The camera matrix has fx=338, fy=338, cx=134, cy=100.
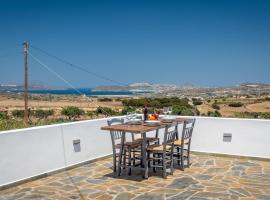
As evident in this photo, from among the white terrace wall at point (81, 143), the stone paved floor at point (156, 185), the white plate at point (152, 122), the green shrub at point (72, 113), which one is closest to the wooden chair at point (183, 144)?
the stone paved floor at point (156, 185)

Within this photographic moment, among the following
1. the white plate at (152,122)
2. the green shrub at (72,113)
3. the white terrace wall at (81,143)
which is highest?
the white plate at (152,122)

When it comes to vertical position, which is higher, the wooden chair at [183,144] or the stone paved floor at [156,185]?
the wooden chair at [183,144]

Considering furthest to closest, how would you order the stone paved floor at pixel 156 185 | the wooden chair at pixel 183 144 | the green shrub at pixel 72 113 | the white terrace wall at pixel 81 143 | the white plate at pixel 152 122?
the green shrub at pixel 72 113
the wooden chair at pixel 183 144
the white plate at pixel 152 122
the white terrace wall at pixel 81 143
the stone paved floor at pixel 156 185

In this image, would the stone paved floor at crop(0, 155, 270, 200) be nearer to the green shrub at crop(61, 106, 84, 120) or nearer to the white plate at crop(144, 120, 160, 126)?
the white plate at crop(144, 120, 160, 126)

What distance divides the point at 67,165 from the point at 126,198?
187 centimetres

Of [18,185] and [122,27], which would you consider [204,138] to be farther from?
[122,27]

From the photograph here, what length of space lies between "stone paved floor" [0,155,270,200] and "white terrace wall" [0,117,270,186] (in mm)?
223

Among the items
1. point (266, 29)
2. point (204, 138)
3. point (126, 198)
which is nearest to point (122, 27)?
point (266, 29)

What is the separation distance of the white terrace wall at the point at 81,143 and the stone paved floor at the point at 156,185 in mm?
223

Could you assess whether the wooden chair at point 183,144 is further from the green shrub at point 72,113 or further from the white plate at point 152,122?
the green shrub at point 72,113

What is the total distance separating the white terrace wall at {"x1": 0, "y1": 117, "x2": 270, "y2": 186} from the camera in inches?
192

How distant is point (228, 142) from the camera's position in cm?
685

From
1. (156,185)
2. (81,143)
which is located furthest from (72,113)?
(156,185)

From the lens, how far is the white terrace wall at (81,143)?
4.87 m
